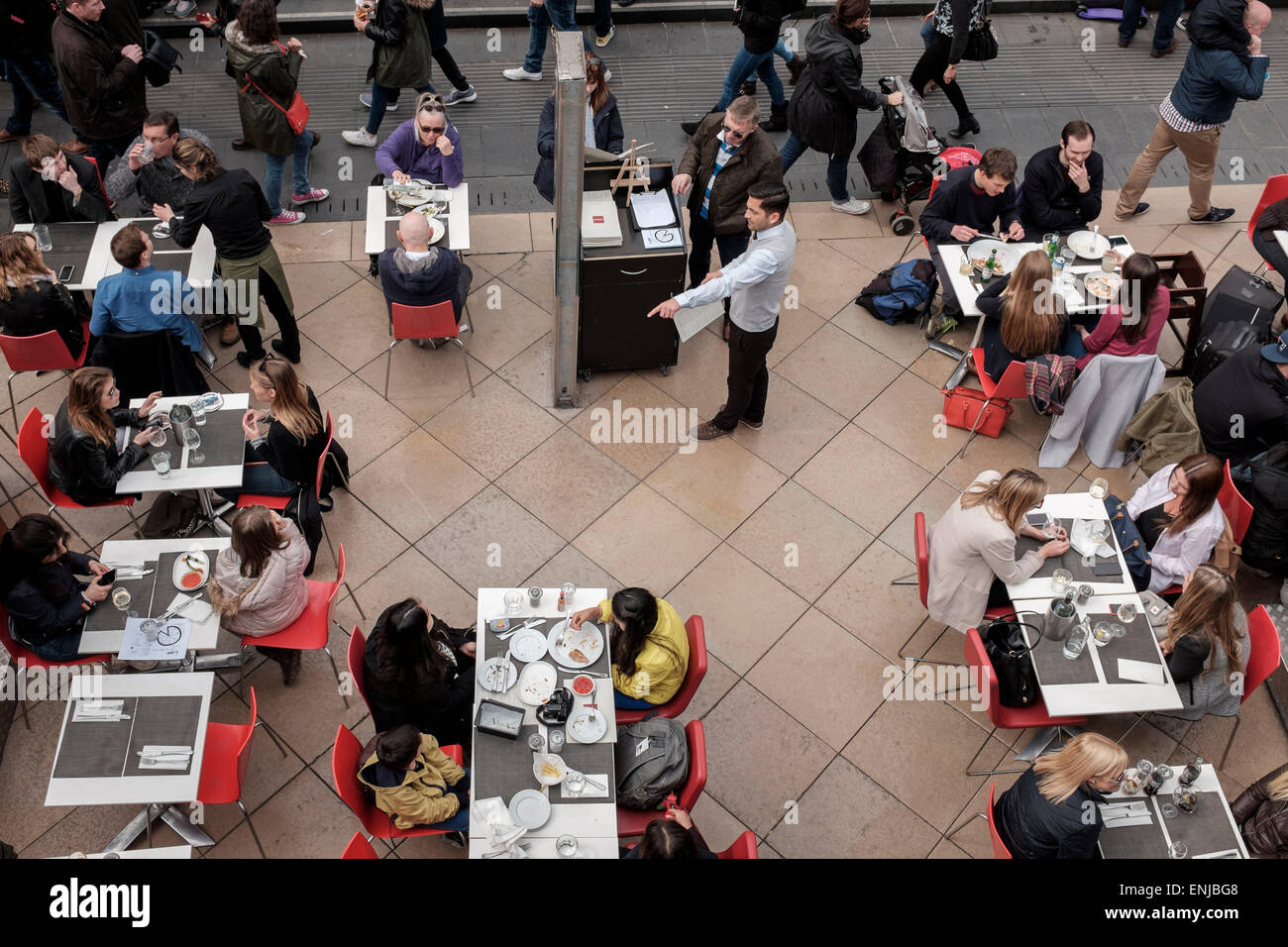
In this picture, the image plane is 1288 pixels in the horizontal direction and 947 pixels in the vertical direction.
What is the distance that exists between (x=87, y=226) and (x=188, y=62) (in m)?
3.55

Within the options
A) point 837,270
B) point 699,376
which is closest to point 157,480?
point 699,376

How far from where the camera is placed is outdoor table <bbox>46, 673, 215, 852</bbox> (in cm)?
513

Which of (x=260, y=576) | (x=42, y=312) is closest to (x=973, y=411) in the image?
(x=260, y=576)

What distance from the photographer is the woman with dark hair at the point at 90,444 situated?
6.08 metres

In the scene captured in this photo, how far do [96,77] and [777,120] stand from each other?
18.3ft

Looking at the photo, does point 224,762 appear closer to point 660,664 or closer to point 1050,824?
point 660,664

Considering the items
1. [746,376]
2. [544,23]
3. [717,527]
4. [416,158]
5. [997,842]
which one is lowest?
[717,527]

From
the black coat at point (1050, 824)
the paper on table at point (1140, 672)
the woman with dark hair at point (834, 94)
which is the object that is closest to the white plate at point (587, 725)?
the black coat at point (1050, 824)

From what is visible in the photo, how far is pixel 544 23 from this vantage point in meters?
10.0

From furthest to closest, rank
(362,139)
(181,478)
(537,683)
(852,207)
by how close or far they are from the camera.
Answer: (362,139) < (852,207) < (181,478) < (537,683)

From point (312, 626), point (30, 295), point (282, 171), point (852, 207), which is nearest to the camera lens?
point (312, 626)

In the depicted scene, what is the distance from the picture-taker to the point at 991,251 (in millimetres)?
7848
